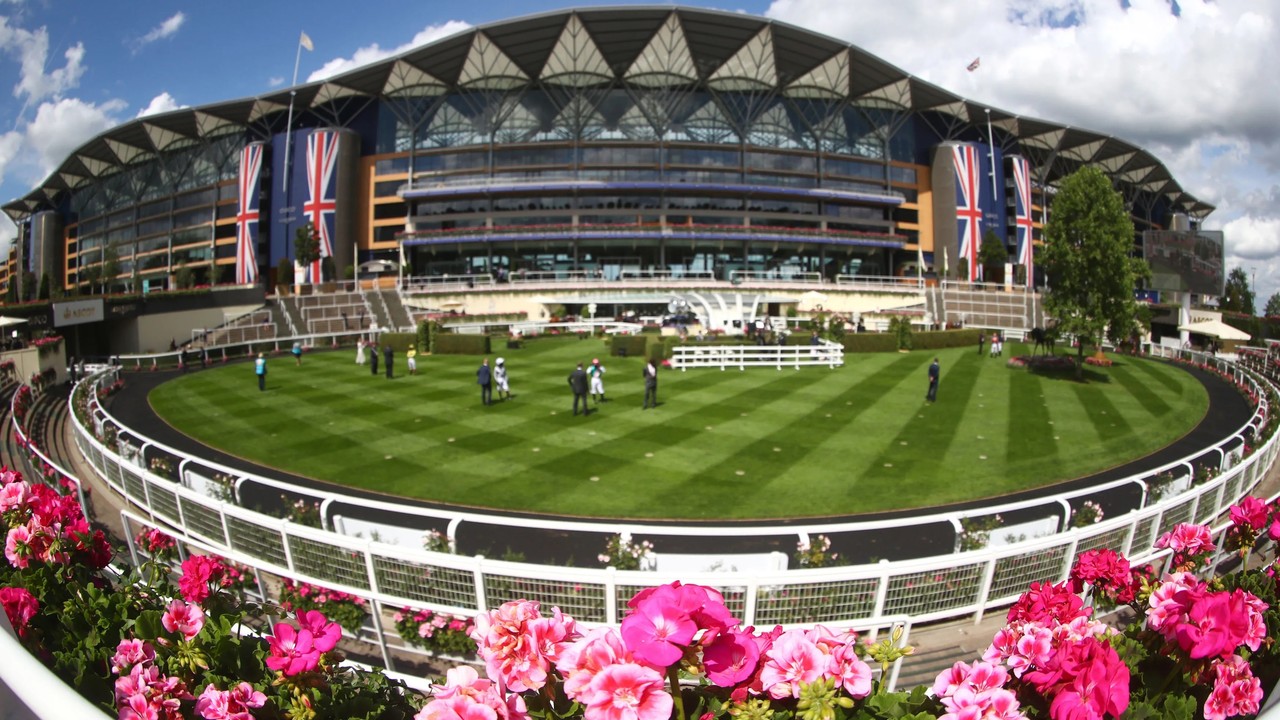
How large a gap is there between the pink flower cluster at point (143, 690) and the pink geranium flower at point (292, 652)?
0.38 metres

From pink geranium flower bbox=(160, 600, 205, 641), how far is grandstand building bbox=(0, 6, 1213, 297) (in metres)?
62.5

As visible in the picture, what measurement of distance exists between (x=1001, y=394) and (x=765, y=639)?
25844 millimetres

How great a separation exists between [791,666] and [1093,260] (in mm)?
32801

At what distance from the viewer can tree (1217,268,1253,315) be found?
3743 inches

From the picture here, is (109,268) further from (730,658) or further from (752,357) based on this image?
(730,658)

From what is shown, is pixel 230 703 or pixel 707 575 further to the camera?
pixel 707 575

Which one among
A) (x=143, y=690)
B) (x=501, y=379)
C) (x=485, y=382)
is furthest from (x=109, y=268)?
(x=143, y=690)

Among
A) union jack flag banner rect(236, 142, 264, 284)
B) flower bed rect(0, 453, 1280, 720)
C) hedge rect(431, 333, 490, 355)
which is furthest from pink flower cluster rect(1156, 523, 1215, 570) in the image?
union jack flag banner rect(236, 142, 264, 284)

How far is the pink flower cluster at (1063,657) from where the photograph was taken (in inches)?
85.9

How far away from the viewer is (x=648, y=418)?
19906 mm

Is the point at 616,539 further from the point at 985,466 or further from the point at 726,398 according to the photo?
the point at 726,398

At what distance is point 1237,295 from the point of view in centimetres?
9775

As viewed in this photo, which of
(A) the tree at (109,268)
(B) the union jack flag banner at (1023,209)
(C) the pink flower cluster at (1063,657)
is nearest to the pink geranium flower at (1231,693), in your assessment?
(C) the pink flower cluster at (1063,657)

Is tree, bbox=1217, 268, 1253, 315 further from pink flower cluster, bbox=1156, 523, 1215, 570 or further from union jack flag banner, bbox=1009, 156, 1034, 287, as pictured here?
pink flower cluster, bbox=1156, 523, 1215, 570
